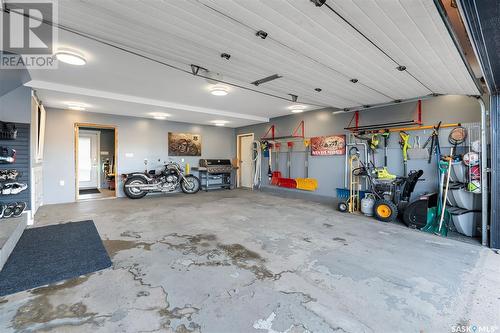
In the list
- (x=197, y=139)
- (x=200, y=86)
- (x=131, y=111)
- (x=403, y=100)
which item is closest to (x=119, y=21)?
(x=200, y=86)

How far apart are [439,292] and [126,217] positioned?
479 cm

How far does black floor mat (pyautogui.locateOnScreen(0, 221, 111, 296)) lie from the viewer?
2.17 metres

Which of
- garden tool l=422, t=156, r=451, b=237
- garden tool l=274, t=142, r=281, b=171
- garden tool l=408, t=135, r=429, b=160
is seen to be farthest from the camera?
garden tool l=274, t=142, r=281, b=171

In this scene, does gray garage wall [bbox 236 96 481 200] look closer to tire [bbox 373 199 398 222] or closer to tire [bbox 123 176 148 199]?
tire [bbox 373 199 398 222]

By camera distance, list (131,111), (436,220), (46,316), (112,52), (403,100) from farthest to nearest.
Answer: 1. (131,111)
2. (403,100)
3. (436,220)
4. (112,52)
5. (46,316)

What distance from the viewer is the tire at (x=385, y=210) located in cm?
420

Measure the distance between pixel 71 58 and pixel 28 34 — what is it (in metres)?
0.54

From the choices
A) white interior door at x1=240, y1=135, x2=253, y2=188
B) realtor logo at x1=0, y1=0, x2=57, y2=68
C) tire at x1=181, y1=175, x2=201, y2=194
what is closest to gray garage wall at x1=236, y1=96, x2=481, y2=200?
white interior door at x1=240, y1=135, x2=253, y2=188

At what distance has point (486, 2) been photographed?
1.45 metres

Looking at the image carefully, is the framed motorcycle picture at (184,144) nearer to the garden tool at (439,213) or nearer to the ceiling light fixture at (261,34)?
the ceiling light fixture at (261,34)

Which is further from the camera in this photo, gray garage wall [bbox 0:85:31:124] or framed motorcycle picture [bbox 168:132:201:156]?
framed motorcycle picture [bbox 168:132:201:156]

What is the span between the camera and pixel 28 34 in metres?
2.46

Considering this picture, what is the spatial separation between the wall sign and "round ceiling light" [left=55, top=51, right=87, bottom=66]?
210 inches

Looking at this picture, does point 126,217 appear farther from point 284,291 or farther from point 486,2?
point 486,2
